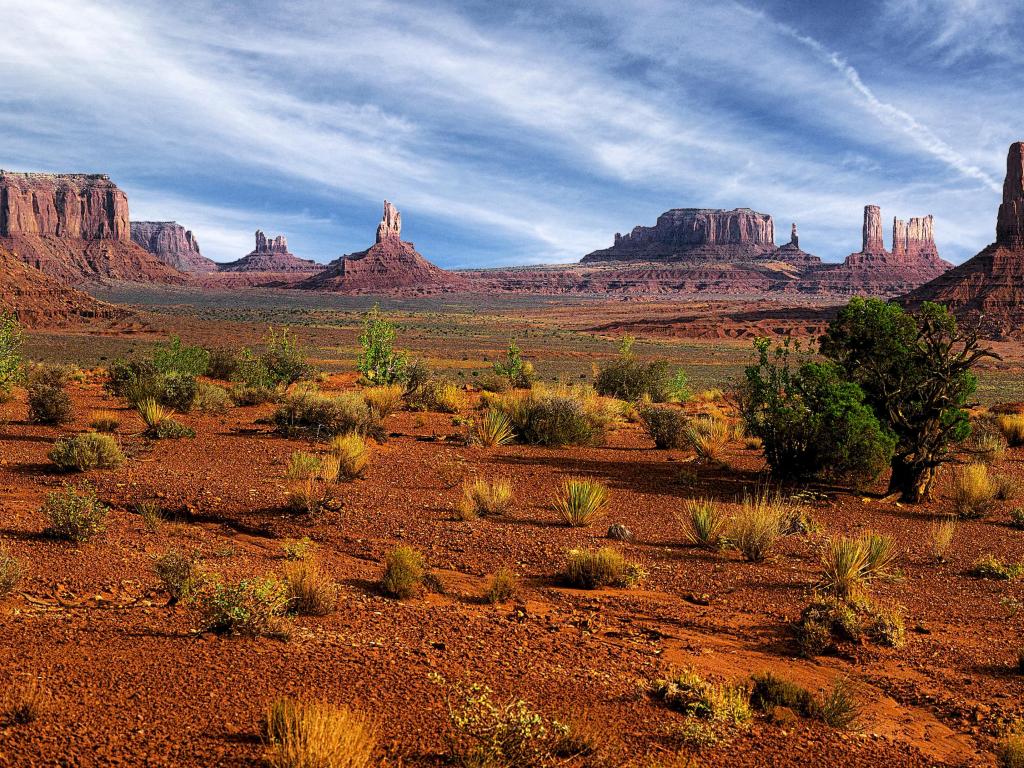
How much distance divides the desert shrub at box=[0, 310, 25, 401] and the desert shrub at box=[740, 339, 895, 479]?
57.4ft

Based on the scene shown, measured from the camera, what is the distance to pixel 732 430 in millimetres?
18984

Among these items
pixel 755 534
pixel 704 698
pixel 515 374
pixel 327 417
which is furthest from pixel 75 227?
pixel 704 698

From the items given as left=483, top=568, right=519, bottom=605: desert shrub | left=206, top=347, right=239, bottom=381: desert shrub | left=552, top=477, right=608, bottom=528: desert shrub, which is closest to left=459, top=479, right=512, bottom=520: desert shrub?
left=552, top=477, right=608, bottom=528: desert shrub

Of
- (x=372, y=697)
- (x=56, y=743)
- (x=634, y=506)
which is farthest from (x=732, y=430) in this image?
(x=56, y=743)

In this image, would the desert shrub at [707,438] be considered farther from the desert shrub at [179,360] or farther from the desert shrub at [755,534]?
the desert shrub at [179,360]

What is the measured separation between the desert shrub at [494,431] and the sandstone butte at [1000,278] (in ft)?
249

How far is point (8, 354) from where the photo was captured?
18.8 meters

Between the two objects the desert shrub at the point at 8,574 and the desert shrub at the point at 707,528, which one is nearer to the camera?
the desert shrub at the point at 8,574

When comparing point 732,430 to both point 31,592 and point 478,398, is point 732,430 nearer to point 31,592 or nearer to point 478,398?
point 478,398

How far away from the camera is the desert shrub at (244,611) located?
5695 millimetres

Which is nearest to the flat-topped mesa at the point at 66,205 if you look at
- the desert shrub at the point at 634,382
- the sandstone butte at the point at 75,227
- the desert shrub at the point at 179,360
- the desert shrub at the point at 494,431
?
the sandstone butte at the point at 75,227

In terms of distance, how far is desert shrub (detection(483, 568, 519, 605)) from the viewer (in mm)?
7383

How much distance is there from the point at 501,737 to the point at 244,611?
2483mm

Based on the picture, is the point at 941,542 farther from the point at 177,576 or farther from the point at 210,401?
the point at 210,401
